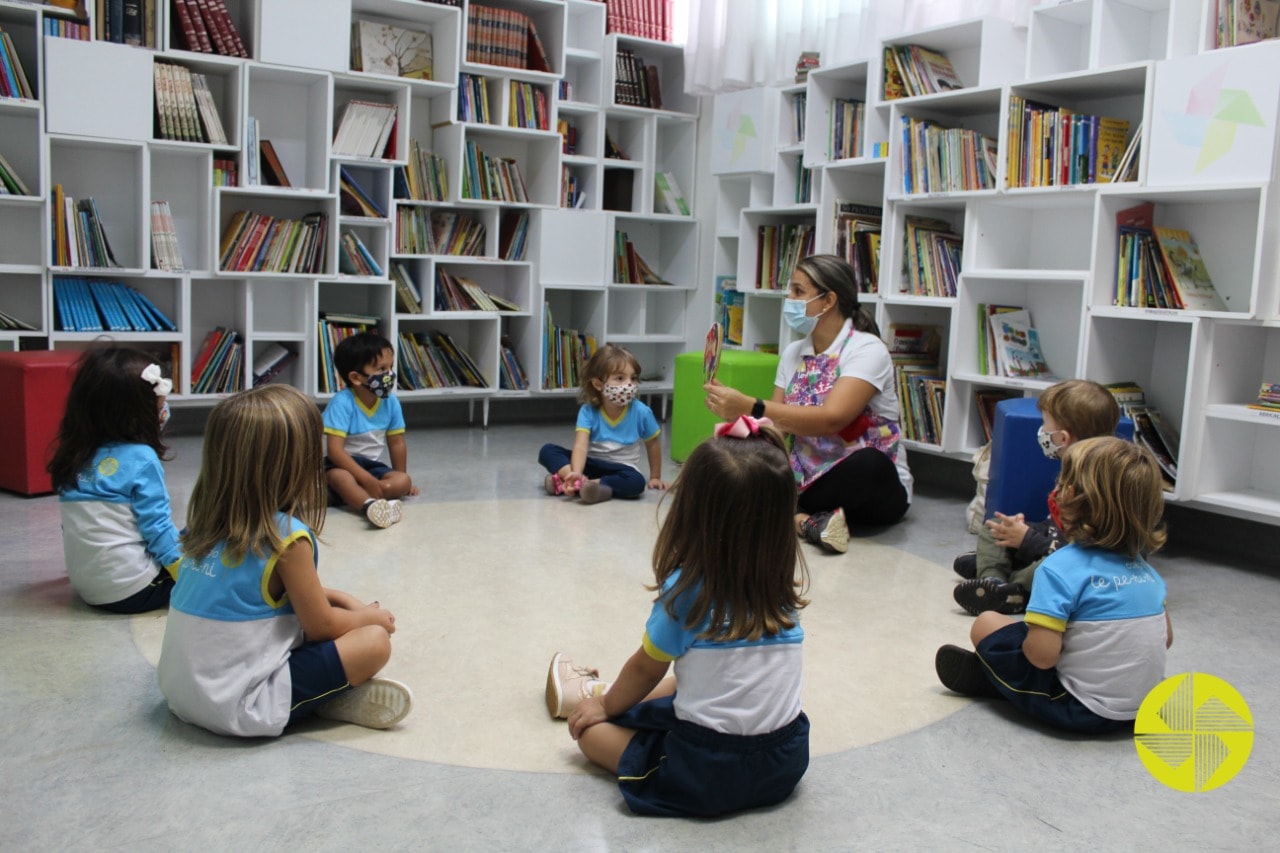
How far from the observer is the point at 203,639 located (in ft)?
6.18

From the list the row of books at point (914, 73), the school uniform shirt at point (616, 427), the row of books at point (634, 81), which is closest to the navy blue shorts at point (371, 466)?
the school uniform shirt at point (616, 427)

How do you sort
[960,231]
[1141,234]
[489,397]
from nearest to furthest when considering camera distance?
[1141,234] → [960,231] → [489,397]

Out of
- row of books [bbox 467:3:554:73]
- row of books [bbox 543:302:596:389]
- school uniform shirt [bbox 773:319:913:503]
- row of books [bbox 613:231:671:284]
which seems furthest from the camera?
row of books [bbox 613:231:671:284]

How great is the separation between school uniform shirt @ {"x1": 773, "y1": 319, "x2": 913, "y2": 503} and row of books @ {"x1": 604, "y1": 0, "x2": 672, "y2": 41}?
2851 mm

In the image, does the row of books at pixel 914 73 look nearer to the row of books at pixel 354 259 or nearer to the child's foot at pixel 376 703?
the row of books at pixel 354 259

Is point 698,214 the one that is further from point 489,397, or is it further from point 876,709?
point 876,709

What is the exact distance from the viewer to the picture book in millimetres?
3520

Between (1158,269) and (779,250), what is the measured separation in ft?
6.55

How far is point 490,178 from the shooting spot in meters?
5.68

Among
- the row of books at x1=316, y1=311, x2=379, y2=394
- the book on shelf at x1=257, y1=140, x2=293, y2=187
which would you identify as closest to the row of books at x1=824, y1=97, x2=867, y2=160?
the row of books at x1=316, y1=311, x2=379, y2=394

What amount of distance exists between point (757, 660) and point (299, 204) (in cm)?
434

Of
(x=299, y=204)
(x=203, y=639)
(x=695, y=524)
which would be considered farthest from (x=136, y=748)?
(x=299, y=204)

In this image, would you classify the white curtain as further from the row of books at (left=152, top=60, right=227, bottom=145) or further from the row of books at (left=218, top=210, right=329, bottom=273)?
the row of books at (left=152, top=60, right=227, bottom=145)

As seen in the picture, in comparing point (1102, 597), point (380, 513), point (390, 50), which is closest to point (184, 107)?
point (390, 50)
